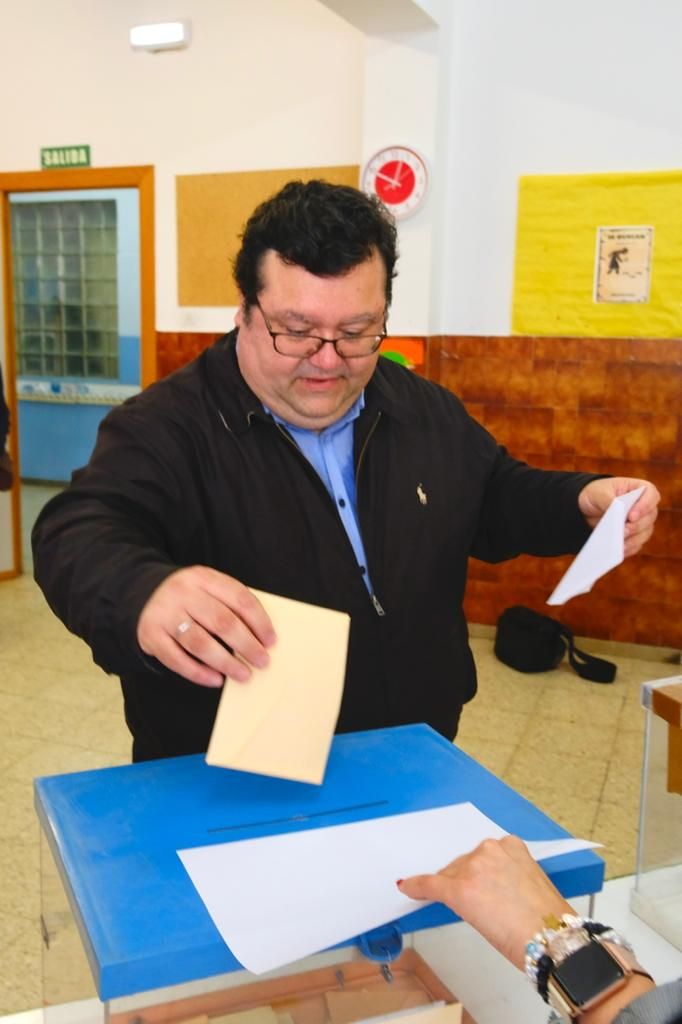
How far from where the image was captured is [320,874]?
0.79m

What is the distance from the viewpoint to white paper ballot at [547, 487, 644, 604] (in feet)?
4.13

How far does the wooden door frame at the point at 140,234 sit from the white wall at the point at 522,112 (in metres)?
1.62

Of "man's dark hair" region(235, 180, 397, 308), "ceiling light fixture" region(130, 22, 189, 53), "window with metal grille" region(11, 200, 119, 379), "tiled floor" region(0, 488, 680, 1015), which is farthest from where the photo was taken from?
"window with metal grille" region(11, 200, 119, 379)

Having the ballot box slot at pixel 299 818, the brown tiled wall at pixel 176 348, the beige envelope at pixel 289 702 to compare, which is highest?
the brown tiled wall at pixel 176 348

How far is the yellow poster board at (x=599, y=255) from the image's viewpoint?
3.90m

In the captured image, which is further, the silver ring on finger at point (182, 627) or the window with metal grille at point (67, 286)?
the window with metal grille at point (67, 286)

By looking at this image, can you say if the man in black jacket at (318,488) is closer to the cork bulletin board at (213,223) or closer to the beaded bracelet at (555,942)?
the beaded bracelet at (555,942)


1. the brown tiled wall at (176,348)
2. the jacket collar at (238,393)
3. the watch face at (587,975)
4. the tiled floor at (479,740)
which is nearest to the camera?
the watch face at (587,975)

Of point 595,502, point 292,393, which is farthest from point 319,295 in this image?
point 595,502

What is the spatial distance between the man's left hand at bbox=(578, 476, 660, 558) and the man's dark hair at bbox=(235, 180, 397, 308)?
18.4 inches

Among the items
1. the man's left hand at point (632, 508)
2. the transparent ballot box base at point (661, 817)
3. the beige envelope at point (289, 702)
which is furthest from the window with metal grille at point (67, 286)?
the beige envelope at point (289, 702)

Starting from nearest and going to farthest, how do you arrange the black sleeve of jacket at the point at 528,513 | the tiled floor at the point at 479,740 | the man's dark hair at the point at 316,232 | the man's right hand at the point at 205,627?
the man's right hand at the point at 205,627 → the man's dark hair at the point at 316,232 → the black sleeve of jacket at the point at 528,513 → the tiled floor at the point at 479,740

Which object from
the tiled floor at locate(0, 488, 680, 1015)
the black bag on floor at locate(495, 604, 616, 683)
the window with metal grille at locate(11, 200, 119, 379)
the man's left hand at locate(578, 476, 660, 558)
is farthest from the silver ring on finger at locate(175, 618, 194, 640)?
the window with metal grille at locate(11, 200, 119, 379)

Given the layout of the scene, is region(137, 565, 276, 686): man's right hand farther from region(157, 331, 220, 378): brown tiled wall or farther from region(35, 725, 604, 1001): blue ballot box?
region(157, 331, 220, 378): brown tiled wall
